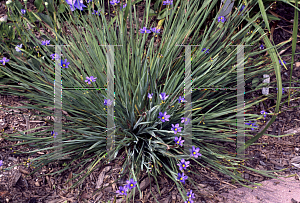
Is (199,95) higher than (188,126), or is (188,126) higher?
(199,95)

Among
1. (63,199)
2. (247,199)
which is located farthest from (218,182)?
(63,199)

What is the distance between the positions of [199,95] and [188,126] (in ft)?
1.28

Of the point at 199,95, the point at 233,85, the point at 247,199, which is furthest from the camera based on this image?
the point at 233,85

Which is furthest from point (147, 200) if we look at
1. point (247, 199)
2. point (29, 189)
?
point (29, 189)

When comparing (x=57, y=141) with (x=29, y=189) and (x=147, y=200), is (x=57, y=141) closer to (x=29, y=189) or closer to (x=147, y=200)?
(x=29, y=189)

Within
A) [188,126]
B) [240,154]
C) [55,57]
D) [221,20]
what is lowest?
[240,154]

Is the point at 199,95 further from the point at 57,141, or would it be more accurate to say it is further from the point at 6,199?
the point at 6,199

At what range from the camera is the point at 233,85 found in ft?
8.71

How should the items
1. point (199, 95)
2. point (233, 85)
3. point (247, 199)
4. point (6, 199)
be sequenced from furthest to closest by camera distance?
1. point (233, 85)
2. point (199, 95)
3. point (247, 199)
4. point (6, 199)

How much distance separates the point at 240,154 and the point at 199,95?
2.46 feet

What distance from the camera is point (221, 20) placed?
2.40 meters

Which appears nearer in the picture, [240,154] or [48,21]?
[240,154]

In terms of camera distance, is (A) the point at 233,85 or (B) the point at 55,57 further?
(A) the point at 233,85

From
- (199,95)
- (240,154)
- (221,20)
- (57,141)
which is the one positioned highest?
(221,20)
